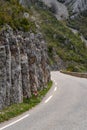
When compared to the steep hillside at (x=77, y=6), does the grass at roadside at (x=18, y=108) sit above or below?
above

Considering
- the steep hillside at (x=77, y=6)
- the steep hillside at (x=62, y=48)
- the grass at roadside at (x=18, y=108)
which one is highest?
the grass at roadside at (x=18, y=108)

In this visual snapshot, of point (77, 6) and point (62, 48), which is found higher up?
point (77, 6)

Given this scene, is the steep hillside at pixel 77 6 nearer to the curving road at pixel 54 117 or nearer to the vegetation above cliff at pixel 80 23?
the vegetation above cliff at pixel 80 23

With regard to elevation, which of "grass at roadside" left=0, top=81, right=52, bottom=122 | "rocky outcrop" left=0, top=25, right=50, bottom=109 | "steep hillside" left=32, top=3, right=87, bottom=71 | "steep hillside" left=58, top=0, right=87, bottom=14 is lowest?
"steep hillside" left=32, top=3, right=87, bottom=71

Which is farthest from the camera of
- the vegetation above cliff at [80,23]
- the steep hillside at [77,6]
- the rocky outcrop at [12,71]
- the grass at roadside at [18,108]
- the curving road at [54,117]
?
the steep hillside at [77,6]

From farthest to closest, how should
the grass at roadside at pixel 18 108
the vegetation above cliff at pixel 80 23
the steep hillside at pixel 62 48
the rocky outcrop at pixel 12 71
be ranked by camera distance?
the vegetation above cliff at pixel 80 23 < the steep hillside at pixel 62 48 < the rocky outcrop at pixel 12 71 < the grass at roadside at pixel 18 108

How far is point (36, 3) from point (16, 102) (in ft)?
497

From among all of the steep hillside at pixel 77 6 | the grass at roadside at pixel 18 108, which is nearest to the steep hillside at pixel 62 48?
the steep hillside at pixel 77 6

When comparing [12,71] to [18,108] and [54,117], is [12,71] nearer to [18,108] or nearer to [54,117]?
[18,108]

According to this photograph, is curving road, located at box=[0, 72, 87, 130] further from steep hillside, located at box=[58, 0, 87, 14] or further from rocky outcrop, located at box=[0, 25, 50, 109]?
steep hillside, located at box=[58, 0, 87, 14]

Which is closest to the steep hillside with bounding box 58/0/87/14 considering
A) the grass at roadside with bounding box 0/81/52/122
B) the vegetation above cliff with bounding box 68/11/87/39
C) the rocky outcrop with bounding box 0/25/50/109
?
the vegetation above cliff with bounding box 68/11/87/39

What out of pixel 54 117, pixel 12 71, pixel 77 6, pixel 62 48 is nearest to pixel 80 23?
pixel 77 6

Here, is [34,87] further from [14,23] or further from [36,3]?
[36,3]

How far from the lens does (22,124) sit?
14.7 metres
